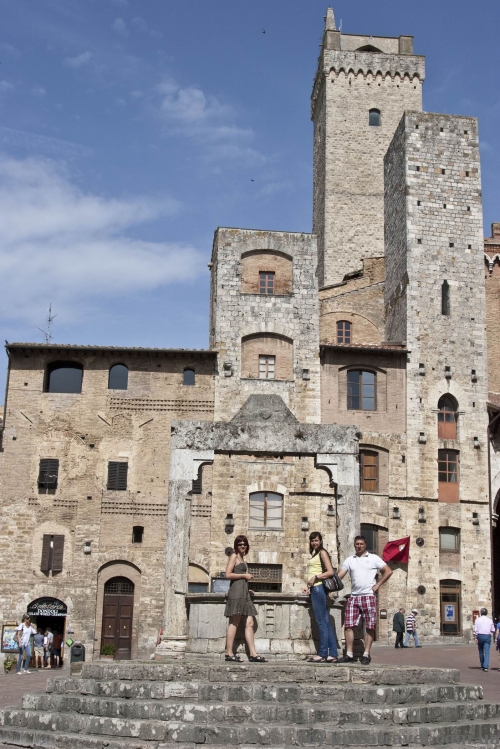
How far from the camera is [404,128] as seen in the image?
37.1 meters

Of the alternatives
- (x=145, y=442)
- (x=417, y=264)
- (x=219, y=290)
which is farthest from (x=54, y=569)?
(x=417, y=264)

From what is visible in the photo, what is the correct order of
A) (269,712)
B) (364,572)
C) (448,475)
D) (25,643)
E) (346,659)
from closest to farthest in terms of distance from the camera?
(269,712) < (364,572) < (346,659) < (25,643) < (448,475)

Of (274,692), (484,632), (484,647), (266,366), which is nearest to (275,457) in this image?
(266,366)

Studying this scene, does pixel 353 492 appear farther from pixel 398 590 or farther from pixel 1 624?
pixel 1 624

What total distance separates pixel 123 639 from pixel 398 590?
9.69 metres

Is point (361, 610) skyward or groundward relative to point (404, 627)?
skyward

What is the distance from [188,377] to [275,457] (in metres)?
5.11

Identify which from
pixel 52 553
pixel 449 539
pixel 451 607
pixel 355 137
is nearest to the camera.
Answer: pixel 52 553

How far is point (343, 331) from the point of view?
130ft

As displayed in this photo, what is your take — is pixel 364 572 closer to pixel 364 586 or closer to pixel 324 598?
pixel 364 586

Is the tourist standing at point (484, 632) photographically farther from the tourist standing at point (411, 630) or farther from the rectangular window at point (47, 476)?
the rectangular window at point (47, 476)

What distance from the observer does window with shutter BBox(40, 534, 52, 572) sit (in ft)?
106

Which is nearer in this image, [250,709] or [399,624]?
[250,709]

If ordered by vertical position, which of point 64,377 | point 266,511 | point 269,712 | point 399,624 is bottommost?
point 269,712
